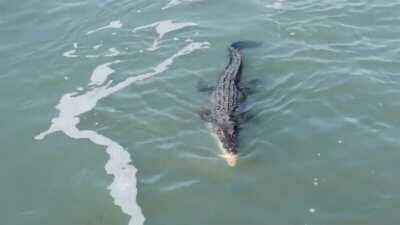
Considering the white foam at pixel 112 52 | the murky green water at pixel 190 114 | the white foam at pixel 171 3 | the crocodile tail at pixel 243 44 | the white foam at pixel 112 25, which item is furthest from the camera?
the white foam at pixel 171 3

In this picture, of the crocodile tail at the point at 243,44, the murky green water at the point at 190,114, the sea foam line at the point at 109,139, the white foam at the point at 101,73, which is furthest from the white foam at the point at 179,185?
the crocodile tail at the point at 243,44

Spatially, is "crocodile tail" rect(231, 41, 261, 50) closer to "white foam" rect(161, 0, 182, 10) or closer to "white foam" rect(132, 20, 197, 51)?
"white foam" rect(132, 20, 197, 51)

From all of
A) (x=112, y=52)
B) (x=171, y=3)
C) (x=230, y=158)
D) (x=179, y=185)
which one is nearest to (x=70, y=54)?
(x=112, y=52)

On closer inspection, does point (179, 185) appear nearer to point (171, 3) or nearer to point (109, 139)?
point (109, 139)

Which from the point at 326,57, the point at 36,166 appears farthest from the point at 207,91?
the point at 36,166

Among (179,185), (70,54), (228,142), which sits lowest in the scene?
(179,185)

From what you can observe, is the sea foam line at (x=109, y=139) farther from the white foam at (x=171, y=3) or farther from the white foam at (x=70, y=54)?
the white foam at (x=171, y=3)
